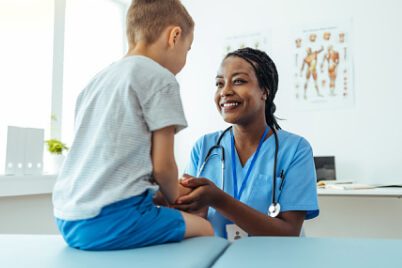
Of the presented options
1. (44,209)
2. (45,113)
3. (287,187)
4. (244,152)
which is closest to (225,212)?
(287,187)

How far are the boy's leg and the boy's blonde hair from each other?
0.41 meters

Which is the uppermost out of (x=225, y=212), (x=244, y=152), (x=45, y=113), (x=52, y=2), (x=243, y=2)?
(x=243, y=2)

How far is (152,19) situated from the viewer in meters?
0.97

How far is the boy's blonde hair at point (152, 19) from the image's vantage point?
953 mm

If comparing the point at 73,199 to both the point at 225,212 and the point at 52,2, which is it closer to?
the point at 225,212

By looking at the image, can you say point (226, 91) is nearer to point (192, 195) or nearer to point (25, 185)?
point (192, 195)

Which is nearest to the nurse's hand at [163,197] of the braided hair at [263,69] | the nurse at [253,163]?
the nurse at [253,163]

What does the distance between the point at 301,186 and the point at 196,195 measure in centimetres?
40

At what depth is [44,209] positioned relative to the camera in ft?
8.16

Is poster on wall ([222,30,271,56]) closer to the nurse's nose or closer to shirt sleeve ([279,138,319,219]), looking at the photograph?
the nurse's nose

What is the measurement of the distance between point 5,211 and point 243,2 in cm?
236

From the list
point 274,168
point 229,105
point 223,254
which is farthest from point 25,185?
point 223,254

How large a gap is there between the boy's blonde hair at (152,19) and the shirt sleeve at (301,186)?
531mm

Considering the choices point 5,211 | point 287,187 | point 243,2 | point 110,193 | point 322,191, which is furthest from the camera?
point 243,2
